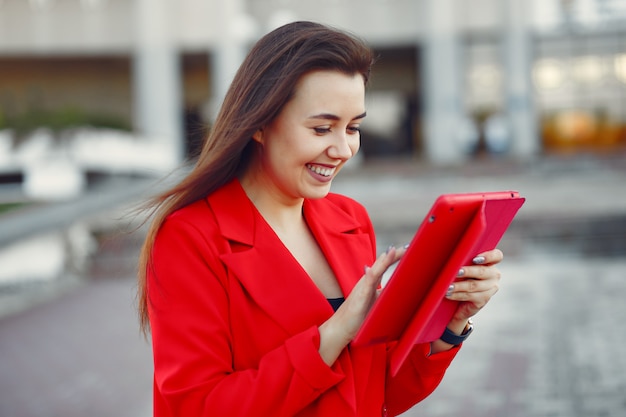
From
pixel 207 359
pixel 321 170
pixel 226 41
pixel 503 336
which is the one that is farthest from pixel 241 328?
pixel 226 41

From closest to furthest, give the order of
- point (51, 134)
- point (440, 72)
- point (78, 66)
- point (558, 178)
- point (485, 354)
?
point (485, 354) → point (51, 134) → point (558, 178) → point (440, 72) → point (78, 66)

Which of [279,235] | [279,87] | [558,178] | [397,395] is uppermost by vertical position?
[279,87]

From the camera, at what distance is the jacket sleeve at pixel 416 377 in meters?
1.98

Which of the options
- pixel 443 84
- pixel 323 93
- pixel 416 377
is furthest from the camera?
pixel 443 84

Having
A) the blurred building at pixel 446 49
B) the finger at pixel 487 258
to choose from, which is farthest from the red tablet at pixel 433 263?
the blurred building at pixel 446 49

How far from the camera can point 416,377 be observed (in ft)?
6.73

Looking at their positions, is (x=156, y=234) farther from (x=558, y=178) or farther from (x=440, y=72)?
(x=440, y=72)

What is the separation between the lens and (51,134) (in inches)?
701

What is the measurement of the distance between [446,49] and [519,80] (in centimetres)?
259

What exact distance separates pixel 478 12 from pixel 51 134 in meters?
14.8

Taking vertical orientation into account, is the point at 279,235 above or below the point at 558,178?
above

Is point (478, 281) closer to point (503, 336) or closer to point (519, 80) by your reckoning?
point (503, 336)

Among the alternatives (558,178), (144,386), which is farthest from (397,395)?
(558,178)

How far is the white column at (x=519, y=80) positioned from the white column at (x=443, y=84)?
5.49 ft
